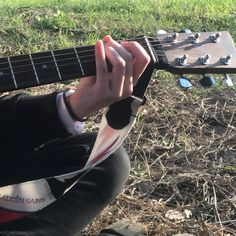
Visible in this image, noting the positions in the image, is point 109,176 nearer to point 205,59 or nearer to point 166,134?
point 205,59

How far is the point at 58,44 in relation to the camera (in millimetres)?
3605

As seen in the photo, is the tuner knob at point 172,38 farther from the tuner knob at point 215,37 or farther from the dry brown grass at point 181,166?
the dry brown grass at point 181,166

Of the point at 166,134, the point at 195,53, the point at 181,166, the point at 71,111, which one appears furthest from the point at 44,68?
the point at 166,134

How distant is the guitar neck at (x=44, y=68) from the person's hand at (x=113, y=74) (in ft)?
0.17

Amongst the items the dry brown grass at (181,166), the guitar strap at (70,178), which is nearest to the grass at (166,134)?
the dry brown grass at (181,166)

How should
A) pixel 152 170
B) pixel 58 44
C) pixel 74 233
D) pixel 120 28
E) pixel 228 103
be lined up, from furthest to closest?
1. pixel 120 28
2. pixel 58 44
3. pixel 228 103
4. pixel 152 170
5. pixel 74 233

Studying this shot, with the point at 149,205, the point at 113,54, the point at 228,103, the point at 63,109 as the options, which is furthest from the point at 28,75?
the point at 228,103

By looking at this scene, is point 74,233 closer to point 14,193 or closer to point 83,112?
point 14,193

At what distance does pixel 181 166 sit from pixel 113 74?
2.74ft

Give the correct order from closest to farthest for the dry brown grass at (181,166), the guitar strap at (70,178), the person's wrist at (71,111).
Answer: the guitar strap at (70,178) → the person's wrist at (71,111) → the dry brown grass at (181,166)

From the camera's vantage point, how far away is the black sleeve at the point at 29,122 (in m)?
1.81

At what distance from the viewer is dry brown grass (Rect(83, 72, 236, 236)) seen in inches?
83.1

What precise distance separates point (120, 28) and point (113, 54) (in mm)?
2250

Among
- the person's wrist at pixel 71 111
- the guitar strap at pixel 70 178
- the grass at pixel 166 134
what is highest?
the person's wrist at pixel 71 111
